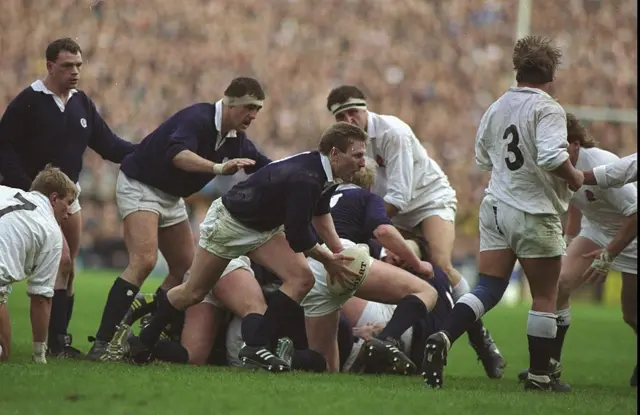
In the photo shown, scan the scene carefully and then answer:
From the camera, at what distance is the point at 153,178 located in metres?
9.20

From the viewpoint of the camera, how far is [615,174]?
788 cm

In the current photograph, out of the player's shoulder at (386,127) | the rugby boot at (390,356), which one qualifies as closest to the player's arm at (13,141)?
the rugby boot at (390,356)

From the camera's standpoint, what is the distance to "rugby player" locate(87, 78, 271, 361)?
889 cm

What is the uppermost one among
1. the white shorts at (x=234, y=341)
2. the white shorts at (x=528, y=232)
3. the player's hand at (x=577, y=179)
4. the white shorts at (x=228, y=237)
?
the player's hand at (x=577, y=179)

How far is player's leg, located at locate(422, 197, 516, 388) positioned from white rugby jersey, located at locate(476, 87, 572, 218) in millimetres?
211

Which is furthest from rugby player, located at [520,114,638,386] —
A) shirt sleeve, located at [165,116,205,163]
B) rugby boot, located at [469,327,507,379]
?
shirt sleeve, located at [165,116,205,163]

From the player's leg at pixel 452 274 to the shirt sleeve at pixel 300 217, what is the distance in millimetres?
2056

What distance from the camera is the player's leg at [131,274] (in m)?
8.93

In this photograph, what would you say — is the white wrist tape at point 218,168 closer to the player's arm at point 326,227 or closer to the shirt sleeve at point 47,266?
the player's arm at point 326,227

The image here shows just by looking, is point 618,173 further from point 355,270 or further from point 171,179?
point 171,179

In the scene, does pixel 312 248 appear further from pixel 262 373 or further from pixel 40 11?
pixel 40 11

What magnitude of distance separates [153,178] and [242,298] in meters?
1.16

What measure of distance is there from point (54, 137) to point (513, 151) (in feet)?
11.6

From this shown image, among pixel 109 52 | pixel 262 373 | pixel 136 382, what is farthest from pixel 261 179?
pixel 109 52
